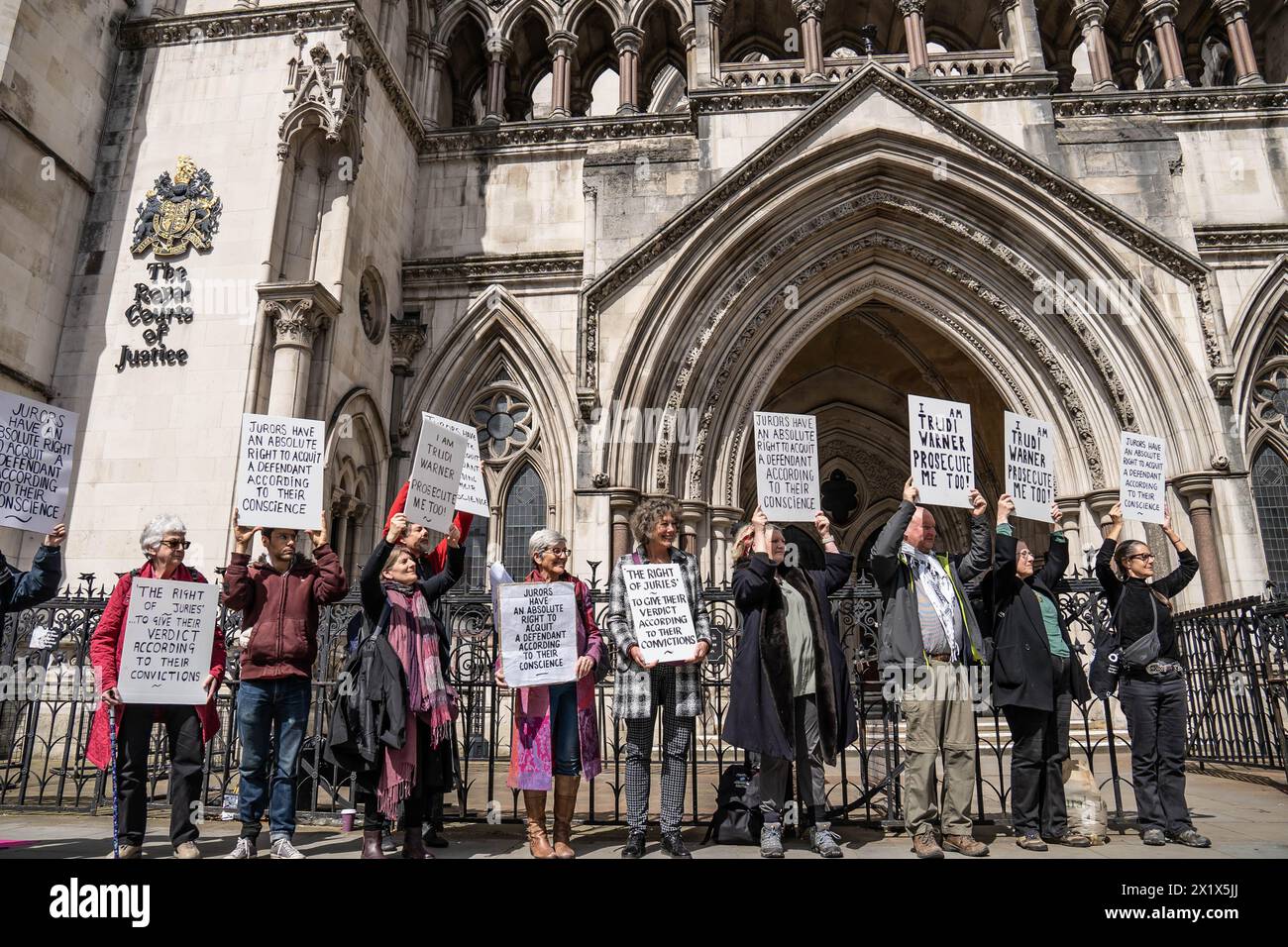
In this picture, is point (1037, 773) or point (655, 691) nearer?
point (655, 691)

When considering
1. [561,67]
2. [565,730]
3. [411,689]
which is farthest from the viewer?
[561,67]

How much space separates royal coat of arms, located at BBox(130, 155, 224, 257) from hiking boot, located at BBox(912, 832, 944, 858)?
12.4m

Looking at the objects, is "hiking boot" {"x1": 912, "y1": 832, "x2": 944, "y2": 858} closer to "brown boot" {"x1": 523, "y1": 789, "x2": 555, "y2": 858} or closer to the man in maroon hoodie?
"brown boot" {"x1": 523, "y1": 789, "x2": 555, "y2": 858}

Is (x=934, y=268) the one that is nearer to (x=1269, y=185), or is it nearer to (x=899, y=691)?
(x=1269, y=185)

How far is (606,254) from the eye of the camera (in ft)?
47.1

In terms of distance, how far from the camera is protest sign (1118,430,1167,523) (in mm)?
7270

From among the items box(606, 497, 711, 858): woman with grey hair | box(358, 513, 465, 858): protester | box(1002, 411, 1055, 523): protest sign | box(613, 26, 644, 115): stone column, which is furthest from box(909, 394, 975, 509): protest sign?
box(613, 26, 644, 115): stone column

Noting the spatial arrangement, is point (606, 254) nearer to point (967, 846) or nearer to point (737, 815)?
point (737, 815)

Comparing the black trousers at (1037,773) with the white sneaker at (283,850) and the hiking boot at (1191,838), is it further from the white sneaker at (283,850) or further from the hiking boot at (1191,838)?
the white sneaker at (283,850)

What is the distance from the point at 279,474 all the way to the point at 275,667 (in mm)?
1419

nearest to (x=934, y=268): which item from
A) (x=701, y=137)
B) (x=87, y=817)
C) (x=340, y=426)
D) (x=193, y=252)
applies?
(x=701, y=137)

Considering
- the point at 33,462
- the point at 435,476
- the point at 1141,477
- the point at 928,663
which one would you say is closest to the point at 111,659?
the point at 33,462

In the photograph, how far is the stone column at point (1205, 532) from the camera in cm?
1249

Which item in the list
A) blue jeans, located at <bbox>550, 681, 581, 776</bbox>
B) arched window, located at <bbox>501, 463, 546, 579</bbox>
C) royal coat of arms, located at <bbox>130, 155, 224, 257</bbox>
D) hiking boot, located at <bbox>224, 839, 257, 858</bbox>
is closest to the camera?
hiking boot, located at <bbox>224, 839, 257, 858</bbox>
